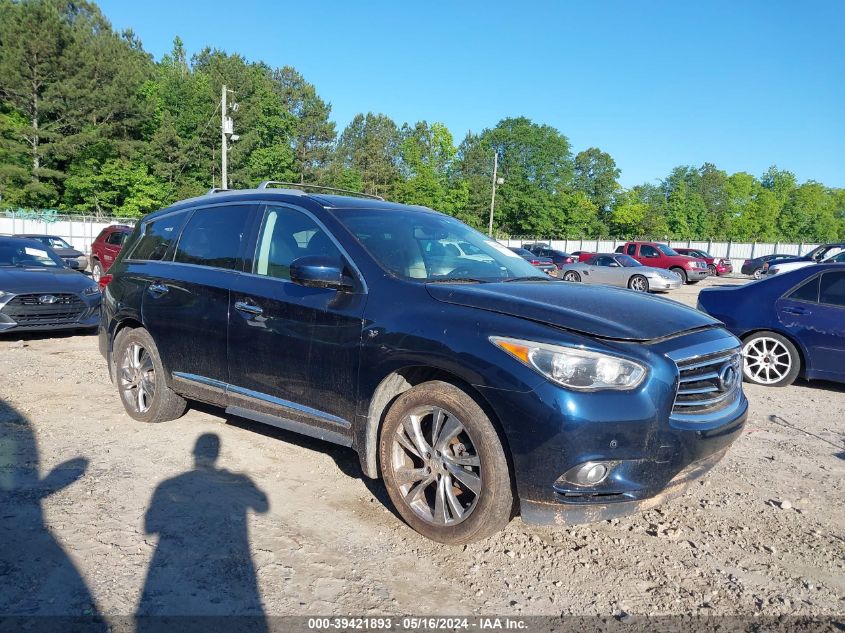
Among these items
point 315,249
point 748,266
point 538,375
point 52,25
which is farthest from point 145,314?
point 52,25

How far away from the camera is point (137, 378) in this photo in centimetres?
529

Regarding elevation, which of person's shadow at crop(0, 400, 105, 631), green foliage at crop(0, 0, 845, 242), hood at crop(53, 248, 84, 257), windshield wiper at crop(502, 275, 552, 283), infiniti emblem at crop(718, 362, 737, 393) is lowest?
person's shadow at crop(0, 400, 105, 631)

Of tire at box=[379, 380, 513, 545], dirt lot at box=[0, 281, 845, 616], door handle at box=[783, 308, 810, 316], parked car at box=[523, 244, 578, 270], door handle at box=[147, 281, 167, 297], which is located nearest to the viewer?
dirt lot at box=[0, 281, 845, 616]

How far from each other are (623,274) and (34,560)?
22.8m

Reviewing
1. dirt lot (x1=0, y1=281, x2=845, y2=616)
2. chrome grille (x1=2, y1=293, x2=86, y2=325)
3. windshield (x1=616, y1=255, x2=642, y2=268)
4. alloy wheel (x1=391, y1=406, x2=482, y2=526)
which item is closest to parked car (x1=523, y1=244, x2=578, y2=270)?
windshield (x1=616, y1=255, x2=642, y2=268)

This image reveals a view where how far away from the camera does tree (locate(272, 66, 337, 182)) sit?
67938 millimetres

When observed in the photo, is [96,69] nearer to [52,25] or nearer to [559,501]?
[52,25]

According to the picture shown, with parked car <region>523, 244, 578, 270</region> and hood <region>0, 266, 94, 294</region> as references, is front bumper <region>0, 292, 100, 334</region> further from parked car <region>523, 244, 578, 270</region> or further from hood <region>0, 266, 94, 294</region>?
parked car <region>523, 244, 578, 270</region>

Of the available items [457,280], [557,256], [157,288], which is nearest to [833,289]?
[457,280]

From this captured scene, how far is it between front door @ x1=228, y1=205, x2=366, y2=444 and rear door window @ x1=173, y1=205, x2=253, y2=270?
0.25 meters

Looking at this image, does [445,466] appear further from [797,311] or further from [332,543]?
[797,311]

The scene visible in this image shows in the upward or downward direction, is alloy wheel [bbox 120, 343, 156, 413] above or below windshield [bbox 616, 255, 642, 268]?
below

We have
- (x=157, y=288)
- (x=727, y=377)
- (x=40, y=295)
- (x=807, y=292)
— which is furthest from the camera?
(x=40, y=295)

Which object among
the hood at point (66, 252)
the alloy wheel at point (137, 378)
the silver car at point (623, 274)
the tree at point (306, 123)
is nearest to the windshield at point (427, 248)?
the alloy wheel at point (137, 378)
